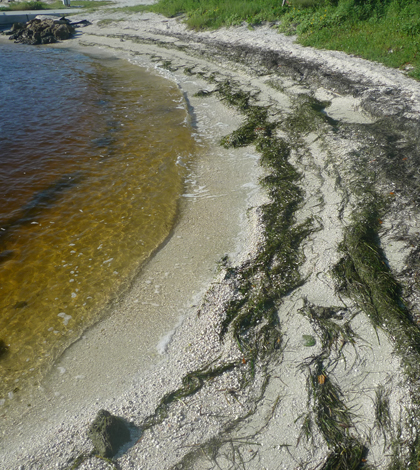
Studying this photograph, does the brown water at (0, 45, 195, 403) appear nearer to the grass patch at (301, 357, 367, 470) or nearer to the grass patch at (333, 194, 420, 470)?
the grass patch at (301, 357, 367, 470)

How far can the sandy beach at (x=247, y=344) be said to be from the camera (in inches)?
132

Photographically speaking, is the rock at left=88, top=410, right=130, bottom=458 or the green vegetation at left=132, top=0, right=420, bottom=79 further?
the green vegetation at left=132, top=0, right=420, bottom=79

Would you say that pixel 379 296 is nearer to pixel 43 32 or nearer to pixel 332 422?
pixel 332 422

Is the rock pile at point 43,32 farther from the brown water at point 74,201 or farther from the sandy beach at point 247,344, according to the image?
the sandy beach at point 247,344

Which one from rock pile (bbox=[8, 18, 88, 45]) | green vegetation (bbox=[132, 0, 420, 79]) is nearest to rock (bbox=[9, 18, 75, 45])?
rock pile (bbox=[8, 18, 88, 45])

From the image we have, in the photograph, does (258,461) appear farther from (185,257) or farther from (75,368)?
(185,257)

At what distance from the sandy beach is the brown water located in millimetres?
420

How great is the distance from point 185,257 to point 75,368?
2378mm

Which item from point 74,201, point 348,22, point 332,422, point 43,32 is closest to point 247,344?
point 332,422

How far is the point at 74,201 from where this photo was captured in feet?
24.8

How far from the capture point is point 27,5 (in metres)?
34.0

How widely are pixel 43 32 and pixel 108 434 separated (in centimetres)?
2944

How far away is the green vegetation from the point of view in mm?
11969

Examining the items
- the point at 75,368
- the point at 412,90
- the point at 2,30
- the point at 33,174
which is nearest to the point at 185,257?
the point at 75,368
